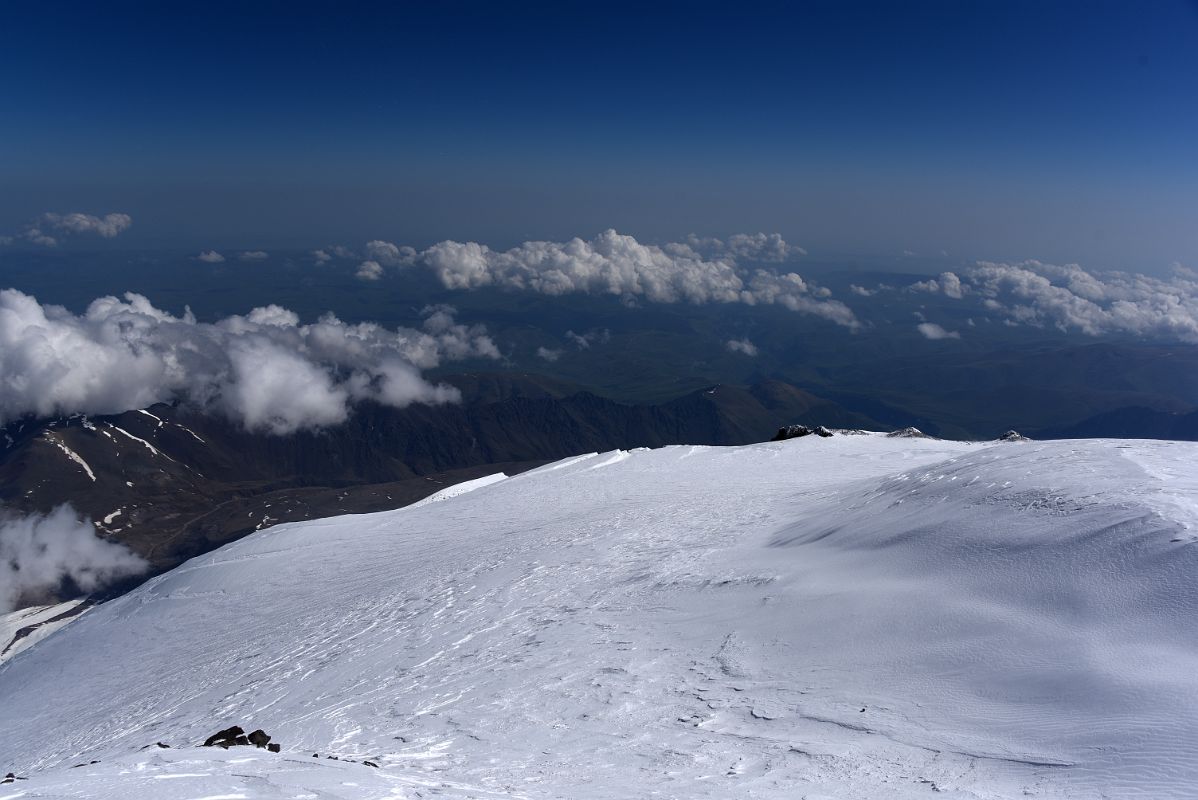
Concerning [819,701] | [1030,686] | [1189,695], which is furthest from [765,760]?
[1189,695]

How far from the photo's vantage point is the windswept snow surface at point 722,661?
364 inches

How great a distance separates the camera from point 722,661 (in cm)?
1366

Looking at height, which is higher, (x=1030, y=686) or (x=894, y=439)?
(x=1030, y=686)

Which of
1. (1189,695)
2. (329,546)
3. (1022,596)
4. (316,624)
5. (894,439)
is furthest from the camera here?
(894,439)

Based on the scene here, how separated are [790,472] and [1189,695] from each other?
2632cm

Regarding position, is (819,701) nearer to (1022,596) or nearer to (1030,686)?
(1030,686)

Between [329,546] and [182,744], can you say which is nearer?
[182,744]

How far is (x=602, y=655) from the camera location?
14961 mm

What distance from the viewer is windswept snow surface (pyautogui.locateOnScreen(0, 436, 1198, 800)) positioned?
30.3 feet

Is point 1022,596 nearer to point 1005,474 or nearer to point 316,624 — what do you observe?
point 1005,474

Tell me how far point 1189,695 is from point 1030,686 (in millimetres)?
1850

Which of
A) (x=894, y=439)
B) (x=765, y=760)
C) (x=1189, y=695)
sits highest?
(x=1189, y=695)

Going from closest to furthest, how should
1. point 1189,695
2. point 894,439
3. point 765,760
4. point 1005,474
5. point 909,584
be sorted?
point 1189,695
point 765,760
point 909,584
point 1005,474
point 894,439

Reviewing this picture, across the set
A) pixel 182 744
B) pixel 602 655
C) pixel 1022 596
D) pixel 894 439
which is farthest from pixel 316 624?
pixel 894 439
